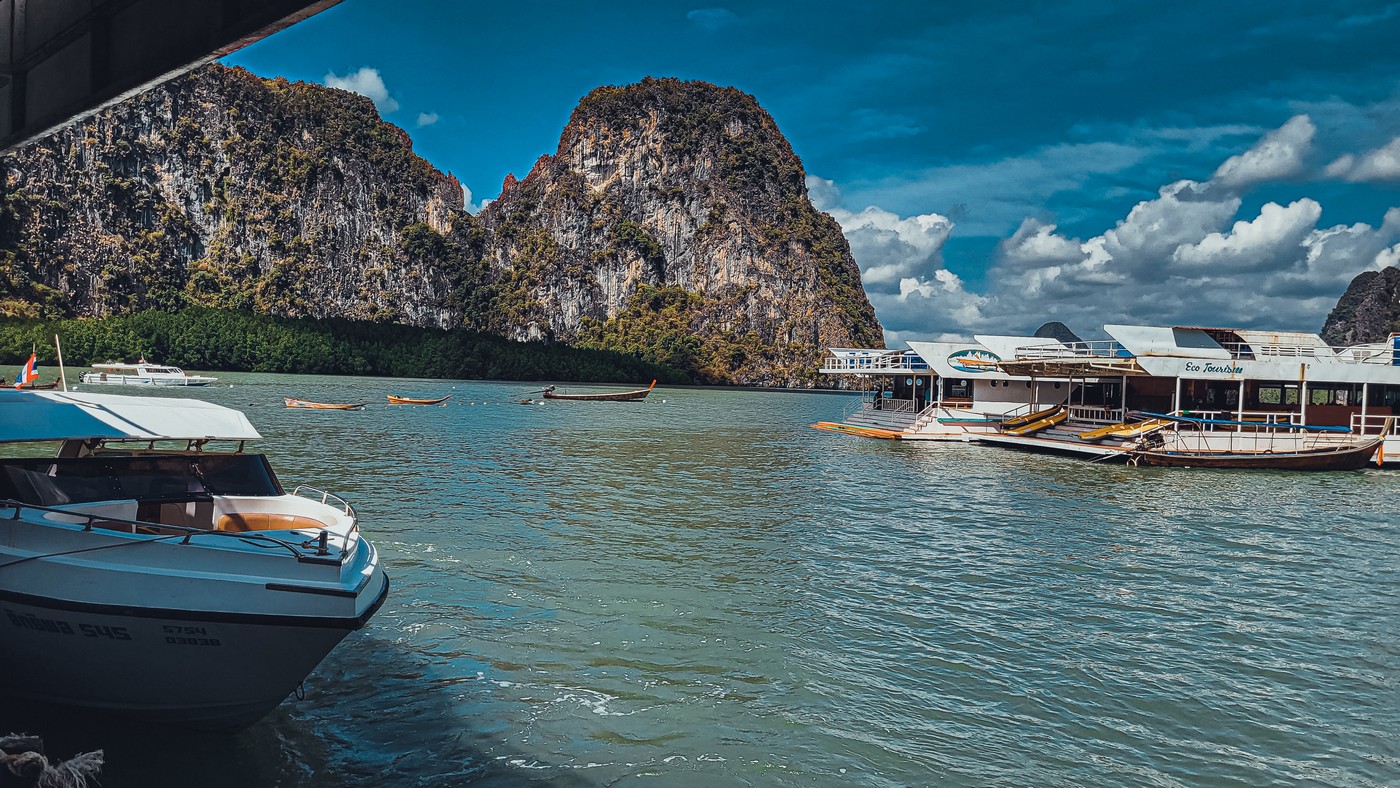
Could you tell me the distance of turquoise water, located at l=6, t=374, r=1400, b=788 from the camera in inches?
285

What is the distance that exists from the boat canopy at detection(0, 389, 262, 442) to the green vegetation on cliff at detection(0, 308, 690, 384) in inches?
4692

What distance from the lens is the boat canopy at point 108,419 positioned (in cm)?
832

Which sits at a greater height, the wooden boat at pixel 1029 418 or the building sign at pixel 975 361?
the building sign at pixel 975 361

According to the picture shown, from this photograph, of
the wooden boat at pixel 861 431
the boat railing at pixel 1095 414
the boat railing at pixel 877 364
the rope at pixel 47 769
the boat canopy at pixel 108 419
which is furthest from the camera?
the boat railing at pixel 877 364

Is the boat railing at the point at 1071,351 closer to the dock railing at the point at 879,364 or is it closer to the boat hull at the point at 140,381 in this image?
the dock railing at the point at 879,364

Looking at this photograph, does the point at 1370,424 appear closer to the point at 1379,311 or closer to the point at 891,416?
the point at 891,416

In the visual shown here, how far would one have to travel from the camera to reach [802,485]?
25.6 metres

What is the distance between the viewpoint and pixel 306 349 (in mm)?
134500

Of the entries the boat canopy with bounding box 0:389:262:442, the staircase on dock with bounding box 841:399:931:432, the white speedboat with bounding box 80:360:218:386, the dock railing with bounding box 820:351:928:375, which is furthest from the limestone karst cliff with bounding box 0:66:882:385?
the boat canopy with bounding box 0:389:262:442

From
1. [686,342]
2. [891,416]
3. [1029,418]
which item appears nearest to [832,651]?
[1029,418]

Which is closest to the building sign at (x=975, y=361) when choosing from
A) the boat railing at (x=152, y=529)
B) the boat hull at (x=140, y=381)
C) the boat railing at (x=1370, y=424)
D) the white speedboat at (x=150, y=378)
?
the boat railing at (x=1370, y=424)

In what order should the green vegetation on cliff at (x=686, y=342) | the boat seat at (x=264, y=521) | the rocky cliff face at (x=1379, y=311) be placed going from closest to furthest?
the boat seat at (x=264, y=521) → the rocky cliff face at (x=1379, y=311) → the green vegetation on cliff at (x=686, y=342)

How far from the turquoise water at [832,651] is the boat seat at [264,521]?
162 cm

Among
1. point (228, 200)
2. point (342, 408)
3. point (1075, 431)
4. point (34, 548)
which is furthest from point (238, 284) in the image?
point (34, 548)
